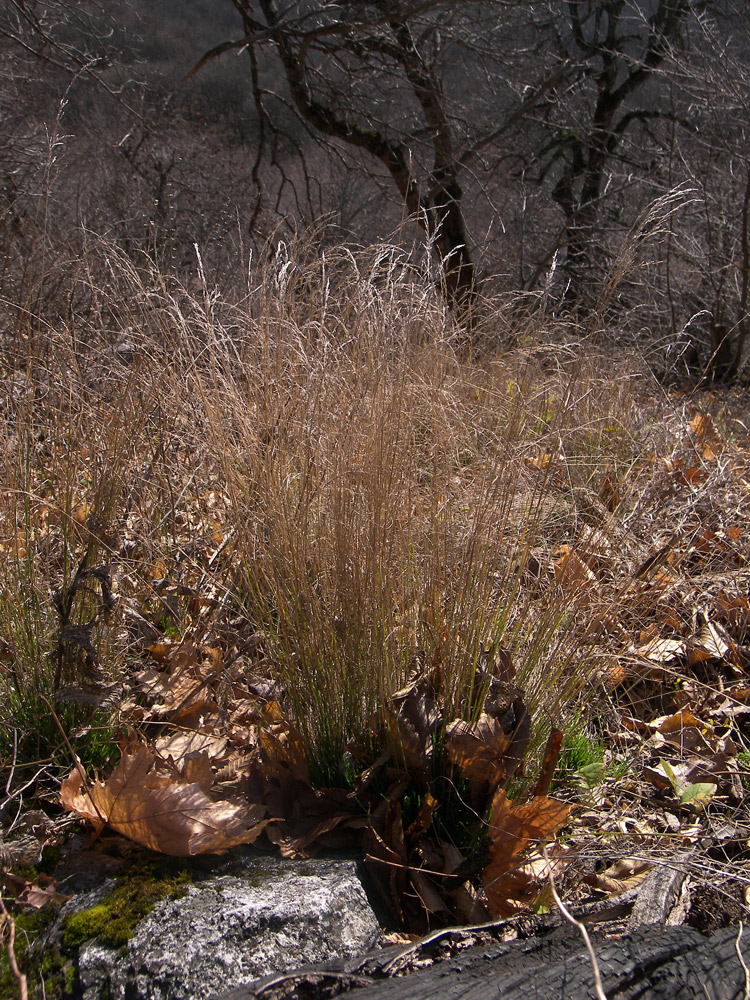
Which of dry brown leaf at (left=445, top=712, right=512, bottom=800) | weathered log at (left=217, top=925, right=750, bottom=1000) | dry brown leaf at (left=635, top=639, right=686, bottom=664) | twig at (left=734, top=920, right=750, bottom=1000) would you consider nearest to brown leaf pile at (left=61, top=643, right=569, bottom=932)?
dry brown leaf at (left=445, top=712, right=512, bottom=800)

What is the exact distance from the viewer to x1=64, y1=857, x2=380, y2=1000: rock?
1113 mm

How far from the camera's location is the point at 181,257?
6363 mm

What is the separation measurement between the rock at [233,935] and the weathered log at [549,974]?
14 centimetres

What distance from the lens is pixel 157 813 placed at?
4.29ft

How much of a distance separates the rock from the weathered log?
0.14 metres

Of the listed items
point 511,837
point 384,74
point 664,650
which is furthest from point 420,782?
point 384,74

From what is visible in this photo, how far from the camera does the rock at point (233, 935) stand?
43.8 inches

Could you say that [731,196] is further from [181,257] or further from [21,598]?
[21,598]

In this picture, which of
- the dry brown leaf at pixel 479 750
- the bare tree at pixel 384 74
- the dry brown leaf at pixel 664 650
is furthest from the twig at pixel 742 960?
the bare tree at pixel 384 74

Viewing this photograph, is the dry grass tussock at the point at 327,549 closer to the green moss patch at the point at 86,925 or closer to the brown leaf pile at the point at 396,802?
the brown leaf pile at the point at 396,802

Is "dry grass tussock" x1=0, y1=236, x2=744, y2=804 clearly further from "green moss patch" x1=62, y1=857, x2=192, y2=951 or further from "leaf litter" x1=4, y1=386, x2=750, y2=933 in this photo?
"green moss patch" x1=62, y1=857, x2=192, y2=951

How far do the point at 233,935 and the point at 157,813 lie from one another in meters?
0.25

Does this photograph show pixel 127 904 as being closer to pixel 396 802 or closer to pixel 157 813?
pixel 157 813

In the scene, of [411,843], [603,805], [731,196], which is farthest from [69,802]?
[731,196]
